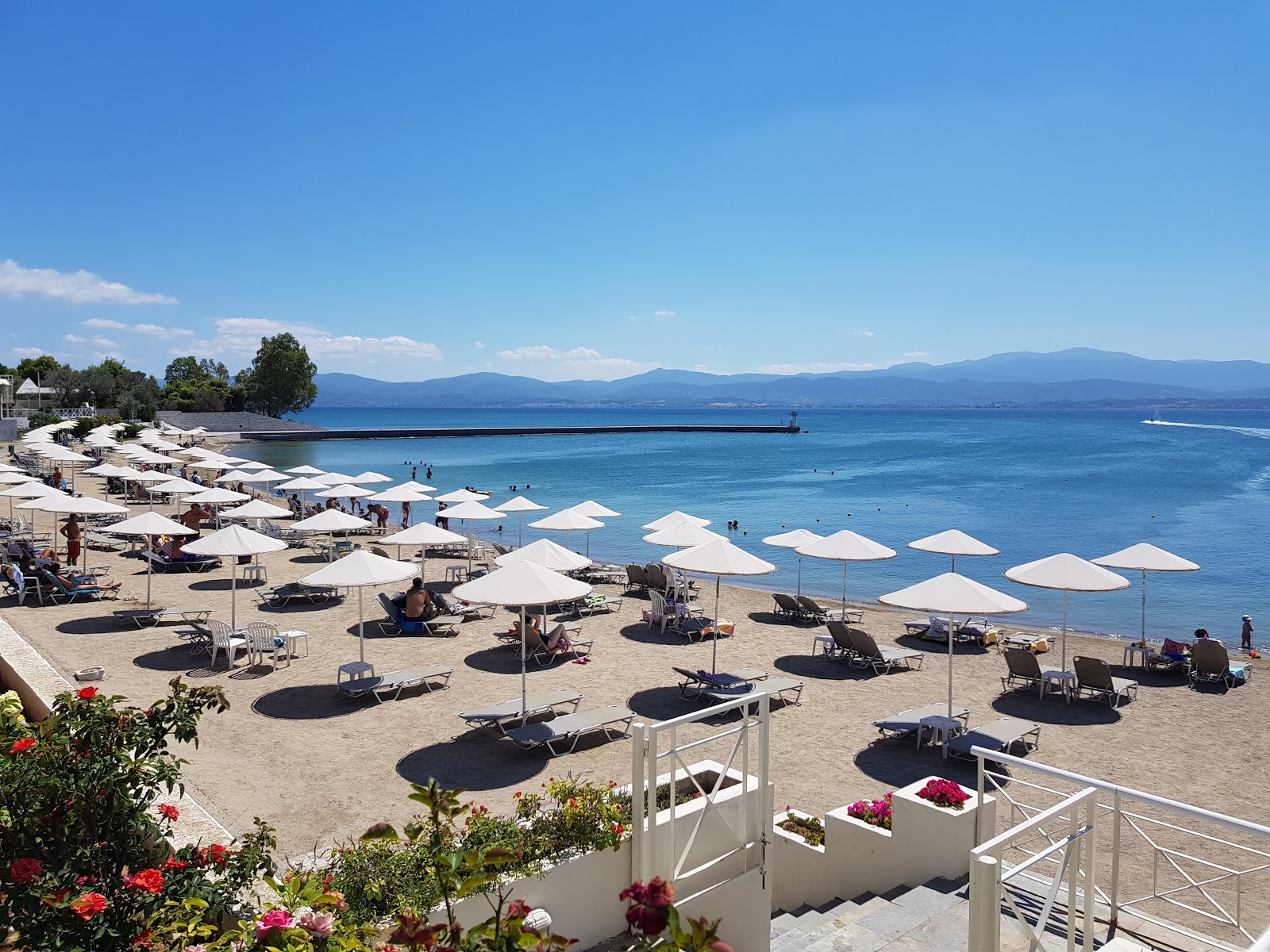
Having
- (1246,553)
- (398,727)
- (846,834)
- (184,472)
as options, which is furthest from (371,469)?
(846,834)

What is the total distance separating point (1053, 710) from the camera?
1197 centimetres

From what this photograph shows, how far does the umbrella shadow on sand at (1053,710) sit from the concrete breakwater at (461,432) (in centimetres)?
9335

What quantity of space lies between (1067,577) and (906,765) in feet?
15.8

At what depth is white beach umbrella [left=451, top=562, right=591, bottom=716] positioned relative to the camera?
978 cm

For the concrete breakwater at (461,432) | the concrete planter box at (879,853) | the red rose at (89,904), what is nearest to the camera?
the red rose at (89,904)

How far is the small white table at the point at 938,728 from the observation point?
399 inches

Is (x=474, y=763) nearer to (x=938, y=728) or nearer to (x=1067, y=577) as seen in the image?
(x=938, y=728)

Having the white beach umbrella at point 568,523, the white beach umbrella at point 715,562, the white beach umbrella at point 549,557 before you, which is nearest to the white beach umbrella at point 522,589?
the white beach umbrella at point 715,562

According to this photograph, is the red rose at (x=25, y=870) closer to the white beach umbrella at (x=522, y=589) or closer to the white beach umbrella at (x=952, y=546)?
the white beach umbrella at (x=522, y=589)

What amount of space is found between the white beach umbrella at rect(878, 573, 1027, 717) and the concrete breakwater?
307 ft

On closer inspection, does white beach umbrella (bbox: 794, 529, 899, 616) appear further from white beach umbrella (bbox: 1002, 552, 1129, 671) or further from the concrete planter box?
the concrete planter box

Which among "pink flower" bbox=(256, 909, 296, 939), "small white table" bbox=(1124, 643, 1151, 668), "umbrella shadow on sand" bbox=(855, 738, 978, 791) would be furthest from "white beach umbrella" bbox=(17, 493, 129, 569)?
"small white table" bbox=(1124, 643, 1151, 668)

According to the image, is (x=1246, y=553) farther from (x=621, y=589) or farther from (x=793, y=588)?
(x=621, y=589)

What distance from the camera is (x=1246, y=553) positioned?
105 feet
